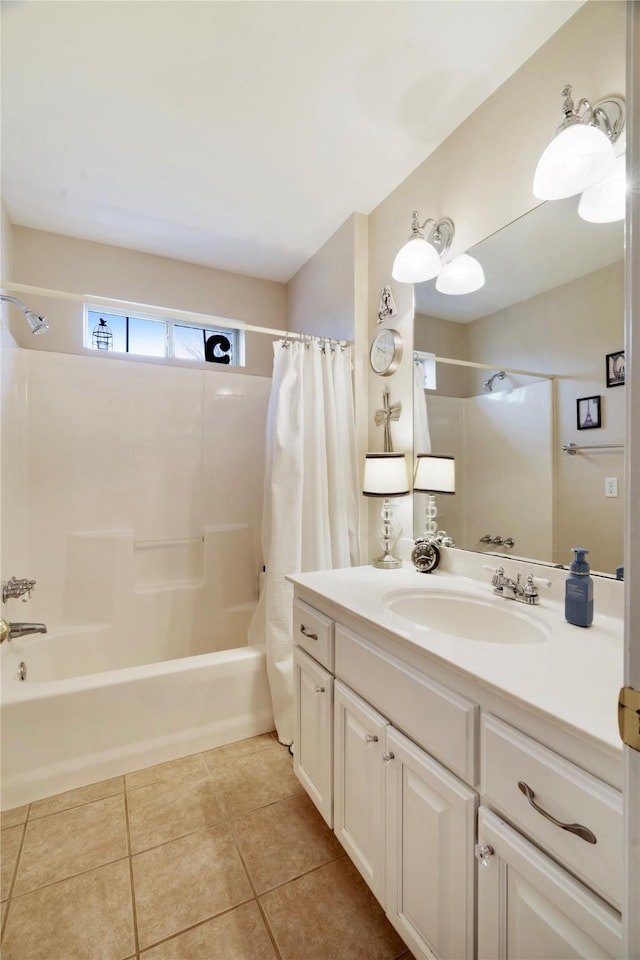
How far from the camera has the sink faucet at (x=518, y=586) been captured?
1.21 metres

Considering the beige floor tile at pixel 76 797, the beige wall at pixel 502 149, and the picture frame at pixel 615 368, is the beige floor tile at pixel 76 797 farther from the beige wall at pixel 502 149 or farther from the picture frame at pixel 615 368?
the picture frame at pixel 615 368

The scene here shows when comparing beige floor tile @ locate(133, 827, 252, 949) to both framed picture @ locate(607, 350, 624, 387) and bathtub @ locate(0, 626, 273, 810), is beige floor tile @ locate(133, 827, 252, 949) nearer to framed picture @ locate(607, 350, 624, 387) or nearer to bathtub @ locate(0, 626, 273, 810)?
bathtub @ locate(0, 626, 273, 810)

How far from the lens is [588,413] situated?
1.15 metres

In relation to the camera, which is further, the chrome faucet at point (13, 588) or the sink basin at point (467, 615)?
the chrome faucet at point (13, 588)

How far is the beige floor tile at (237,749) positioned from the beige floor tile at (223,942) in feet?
2.13

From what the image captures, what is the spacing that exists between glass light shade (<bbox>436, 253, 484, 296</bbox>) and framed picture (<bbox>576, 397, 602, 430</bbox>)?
2.04 ft

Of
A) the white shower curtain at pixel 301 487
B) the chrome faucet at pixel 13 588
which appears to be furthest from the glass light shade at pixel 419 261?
the chrome faucet at pixel 13 588

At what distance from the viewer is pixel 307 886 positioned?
1.23 metres

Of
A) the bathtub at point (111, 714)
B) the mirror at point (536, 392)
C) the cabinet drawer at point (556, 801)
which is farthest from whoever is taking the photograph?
the bathtub at point (111, 714)

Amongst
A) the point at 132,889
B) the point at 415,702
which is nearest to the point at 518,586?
the point at 415,702

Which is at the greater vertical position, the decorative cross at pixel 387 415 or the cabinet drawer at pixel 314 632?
the decorative cross at pixel 387 415

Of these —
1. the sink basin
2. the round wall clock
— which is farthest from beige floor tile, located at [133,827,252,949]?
the round wall clock

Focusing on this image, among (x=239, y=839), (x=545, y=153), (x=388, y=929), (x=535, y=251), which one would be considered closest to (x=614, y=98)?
(x=545, y=153)

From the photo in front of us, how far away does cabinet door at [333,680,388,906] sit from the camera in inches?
41.3
